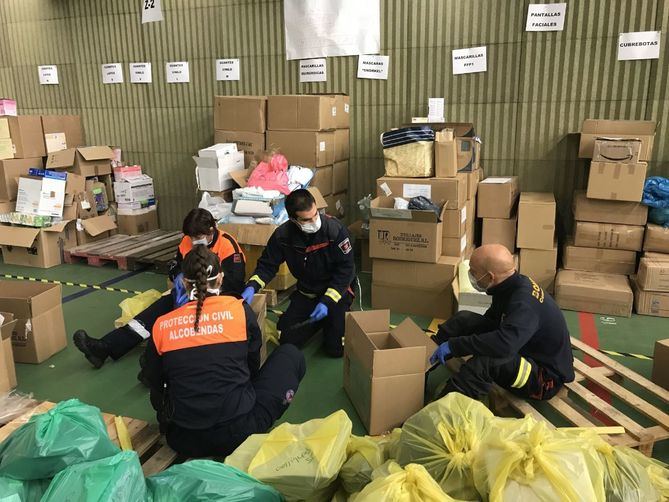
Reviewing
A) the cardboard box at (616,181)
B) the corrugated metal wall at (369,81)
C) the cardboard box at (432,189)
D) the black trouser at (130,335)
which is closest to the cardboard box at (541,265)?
the cardboard box at (616,181)

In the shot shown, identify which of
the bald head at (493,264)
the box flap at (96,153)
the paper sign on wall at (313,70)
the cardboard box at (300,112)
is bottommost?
the bald head at (493,264)

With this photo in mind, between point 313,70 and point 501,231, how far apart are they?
8.38 ft

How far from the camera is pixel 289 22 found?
18.3 ft

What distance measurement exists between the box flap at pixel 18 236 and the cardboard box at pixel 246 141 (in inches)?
82.1

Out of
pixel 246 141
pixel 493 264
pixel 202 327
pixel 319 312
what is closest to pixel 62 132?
pixel 246 141

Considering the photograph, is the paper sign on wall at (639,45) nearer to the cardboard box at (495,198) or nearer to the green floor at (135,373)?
the cardboard box at (495,198)

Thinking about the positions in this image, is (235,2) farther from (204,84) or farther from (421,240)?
(421,240)

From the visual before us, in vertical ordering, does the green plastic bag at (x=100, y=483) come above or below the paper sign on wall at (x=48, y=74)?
below

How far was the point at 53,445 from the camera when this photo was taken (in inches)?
64.5

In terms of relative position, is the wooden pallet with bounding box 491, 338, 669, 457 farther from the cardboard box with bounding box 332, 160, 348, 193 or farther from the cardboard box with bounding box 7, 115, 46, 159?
the cardboard box with bounding box 7, 115, 46, 159

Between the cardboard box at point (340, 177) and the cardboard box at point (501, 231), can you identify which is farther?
the cardboard box at point (340, 177)

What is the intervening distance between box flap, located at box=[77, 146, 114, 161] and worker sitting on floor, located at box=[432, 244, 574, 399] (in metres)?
4.91

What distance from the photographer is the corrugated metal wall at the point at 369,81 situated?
471 cm

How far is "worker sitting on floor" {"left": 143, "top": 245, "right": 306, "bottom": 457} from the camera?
83.1 inches
